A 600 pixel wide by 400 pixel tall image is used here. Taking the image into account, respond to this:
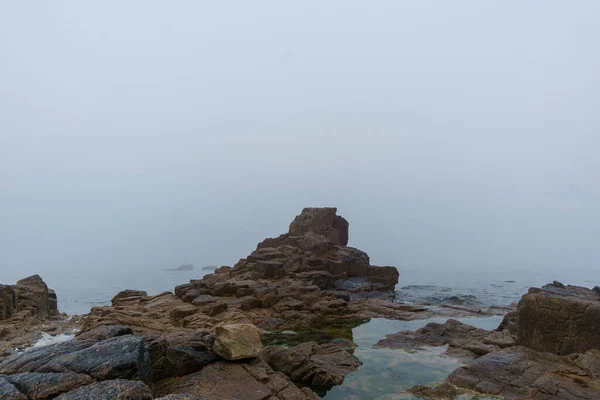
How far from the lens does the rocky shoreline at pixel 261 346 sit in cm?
1194

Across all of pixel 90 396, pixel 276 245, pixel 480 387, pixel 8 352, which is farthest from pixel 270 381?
pixel 276 245

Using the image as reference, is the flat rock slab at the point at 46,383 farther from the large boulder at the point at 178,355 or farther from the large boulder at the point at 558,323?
the large boulder at the point at 558,323

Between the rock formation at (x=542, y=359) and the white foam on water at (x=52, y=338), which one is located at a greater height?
the rock formation at (x=542, y=359)

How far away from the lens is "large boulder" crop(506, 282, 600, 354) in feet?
61.9

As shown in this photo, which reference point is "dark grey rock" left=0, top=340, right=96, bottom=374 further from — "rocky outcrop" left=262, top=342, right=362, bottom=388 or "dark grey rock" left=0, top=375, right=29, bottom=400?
"rocky outcrop" left=262, top=342, right=362, bottom=388

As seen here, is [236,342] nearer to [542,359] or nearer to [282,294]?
[542,359]

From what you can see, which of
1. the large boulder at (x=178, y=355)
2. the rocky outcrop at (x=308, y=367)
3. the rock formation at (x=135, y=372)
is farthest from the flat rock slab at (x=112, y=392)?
the rocky outcrop at (x=308, y=367)

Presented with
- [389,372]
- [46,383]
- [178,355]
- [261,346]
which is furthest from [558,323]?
[46,383]

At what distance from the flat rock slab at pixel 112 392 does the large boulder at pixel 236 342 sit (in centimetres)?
672

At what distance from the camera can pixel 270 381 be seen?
15.4 metres

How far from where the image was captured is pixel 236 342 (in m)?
16.2

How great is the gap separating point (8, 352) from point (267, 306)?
889 inches

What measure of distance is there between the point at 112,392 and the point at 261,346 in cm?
854

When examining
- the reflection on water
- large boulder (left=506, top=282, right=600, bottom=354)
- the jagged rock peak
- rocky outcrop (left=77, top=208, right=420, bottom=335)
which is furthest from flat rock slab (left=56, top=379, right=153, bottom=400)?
the jagged rock peak
